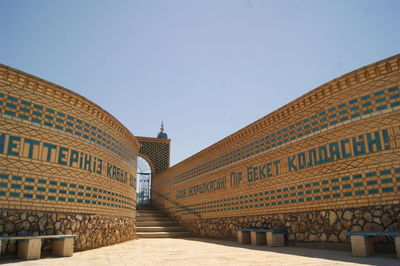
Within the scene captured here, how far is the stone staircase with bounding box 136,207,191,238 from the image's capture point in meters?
19.2

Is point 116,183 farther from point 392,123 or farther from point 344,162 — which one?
point 392,123

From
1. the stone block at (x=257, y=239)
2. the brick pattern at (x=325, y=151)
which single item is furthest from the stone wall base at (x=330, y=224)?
the stone block at (x=257, y=239)

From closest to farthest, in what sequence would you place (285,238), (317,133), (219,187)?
(317,133)
(285,238)
(219,187)

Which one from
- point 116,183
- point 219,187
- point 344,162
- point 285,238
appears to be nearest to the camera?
point 344,162

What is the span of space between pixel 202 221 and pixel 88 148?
964 centimetres

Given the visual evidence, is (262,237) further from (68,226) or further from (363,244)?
(68,226)

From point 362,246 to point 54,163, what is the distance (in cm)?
937

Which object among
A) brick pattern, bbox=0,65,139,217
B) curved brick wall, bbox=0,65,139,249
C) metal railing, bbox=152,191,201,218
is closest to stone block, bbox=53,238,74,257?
curved brick wall, bbox=0,65,139,249

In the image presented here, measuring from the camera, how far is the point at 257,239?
13.2m

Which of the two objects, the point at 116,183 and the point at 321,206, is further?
the point at 116,183

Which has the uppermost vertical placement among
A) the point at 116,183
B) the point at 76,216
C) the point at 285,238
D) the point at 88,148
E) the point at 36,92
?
the point at 36,92

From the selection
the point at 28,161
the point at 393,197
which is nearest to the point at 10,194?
the point at 28,161

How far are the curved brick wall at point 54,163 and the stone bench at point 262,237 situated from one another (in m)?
5.58

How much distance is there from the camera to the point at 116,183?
14805 millimetres
